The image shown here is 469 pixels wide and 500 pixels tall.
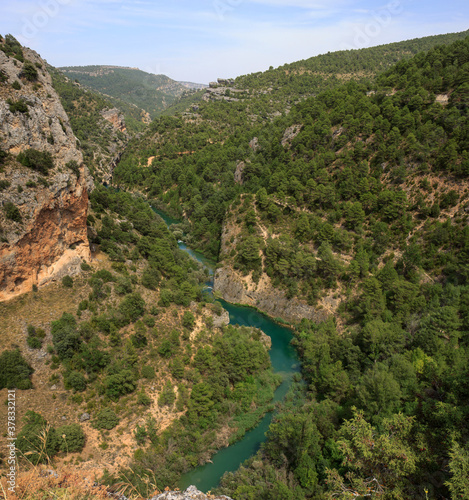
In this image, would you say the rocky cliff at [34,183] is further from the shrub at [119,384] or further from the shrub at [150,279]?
the shrub at [119,384]

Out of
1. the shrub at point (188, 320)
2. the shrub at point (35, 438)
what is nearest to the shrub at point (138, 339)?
the shrub at point (188, 320)

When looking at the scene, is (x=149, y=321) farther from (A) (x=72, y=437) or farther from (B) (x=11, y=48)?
(B) (x=11, y=48)

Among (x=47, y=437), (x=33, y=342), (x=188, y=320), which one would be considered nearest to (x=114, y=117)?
(x=188, y=320)

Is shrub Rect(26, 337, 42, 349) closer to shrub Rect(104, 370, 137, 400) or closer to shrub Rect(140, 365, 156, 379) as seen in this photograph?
shrub Rect(104, 370, 137, 400)

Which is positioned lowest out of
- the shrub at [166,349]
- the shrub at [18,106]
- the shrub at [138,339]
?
the shrub at [166,349]

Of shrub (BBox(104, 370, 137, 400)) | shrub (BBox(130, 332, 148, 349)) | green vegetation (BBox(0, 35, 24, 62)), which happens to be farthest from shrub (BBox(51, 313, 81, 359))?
green vegetation (BBox(0, 35, 24, 62))

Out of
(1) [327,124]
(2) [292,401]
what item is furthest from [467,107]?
(2) [292,401]
